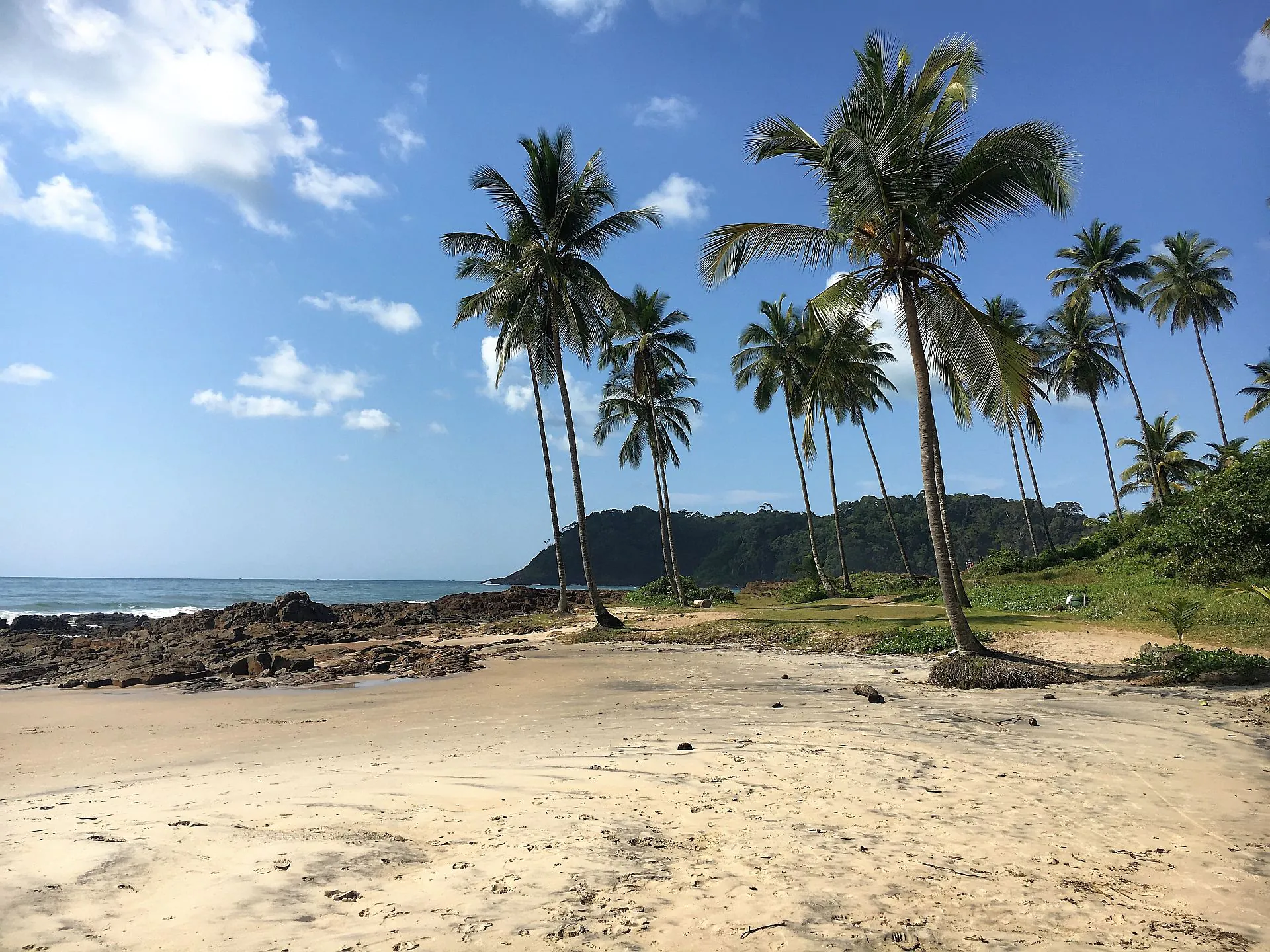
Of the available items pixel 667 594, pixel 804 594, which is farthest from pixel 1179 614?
pixel 667 594

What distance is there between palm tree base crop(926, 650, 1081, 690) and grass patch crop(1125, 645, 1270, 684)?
1050 millimetres

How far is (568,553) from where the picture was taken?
100 m

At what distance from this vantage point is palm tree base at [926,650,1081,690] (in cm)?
941

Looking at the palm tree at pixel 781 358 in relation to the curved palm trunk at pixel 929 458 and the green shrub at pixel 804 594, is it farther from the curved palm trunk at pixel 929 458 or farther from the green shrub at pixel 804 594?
the curved palm trunk at pixel 929 458

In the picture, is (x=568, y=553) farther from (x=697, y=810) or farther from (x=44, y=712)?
(x=697, y=810)

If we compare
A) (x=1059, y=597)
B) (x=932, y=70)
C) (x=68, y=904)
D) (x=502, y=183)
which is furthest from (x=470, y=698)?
(x=1059, y=597)

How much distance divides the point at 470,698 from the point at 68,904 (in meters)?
7.33

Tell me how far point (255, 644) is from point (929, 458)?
1857cm

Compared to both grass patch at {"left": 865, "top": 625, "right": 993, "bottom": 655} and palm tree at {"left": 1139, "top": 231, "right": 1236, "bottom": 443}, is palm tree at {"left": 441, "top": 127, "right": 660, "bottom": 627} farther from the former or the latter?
palm tree at {"left": 1139, "top": 231, "right": 1236, "bottom": 443}

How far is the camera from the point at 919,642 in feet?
44.1

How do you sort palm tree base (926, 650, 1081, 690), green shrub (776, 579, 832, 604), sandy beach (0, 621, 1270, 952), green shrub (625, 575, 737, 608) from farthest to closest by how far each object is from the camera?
green shrub (625, 575, 737, 608)
green shrub (776, 579, 832, 604)
palm tree base (926, 650, 1081, 690)
sandy beach (0, 621, 1270, 952)

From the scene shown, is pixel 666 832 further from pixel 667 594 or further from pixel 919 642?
pixel 667 594

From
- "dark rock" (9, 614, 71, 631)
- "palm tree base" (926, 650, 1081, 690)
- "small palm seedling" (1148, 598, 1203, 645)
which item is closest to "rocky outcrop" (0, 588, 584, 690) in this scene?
"dark rock" (9, 614, 71, 631)

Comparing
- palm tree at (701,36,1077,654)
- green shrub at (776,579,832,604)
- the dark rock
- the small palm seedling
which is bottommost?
green shrub at (776,579,832,604)
